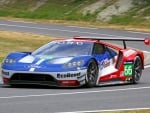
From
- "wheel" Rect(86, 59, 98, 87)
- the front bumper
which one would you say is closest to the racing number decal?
"wheel" Rect(86, 59, 98, 87)

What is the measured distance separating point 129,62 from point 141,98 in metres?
3.95

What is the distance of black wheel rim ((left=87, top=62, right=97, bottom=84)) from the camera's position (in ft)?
→ 49.7

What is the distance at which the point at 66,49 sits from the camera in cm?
1567

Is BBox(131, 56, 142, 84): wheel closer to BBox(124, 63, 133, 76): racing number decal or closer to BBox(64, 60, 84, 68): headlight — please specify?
BBox(124, 63, 133, 76): racing number decal

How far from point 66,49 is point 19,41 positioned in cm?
1525

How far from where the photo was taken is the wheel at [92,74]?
15109 millimetres

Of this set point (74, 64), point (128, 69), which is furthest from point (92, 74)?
point (128, 69)

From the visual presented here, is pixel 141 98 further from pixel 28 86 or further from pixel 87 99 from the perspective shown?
Answer: pixel 28 86

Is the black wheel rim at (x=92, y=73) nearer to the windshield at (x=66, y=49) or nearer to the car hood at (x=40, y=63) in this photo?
the car hood at (x=40, y=63)

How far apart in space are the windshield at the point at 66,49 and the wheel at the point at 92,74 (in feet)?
1.21

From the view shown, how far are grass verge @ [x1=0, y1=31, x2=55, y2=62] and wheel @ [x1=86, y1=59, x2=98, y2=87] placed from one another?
27.6 ft

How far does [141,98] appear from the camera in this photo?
1296 cm

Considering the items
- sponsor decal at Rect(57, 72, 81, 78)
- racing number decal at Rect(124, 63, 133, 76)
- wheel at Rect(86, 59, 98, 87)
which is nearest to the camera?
sponsor decal at Rect(57, 72, 81, 78)

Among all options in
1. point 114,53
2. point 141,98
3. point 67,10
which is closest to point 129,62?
point 114,53
